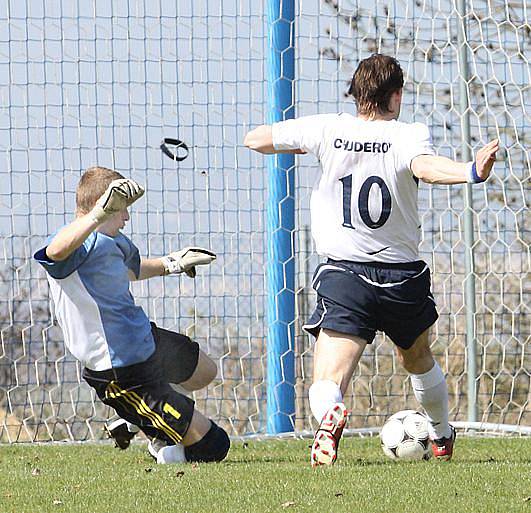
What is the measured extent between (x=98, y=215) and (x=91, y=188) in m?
0.51

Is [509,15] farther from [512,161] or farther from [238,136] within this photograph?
[238,136]

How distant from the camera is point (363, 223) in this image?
4766 millimetres

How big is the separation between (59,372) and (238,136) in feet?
5.51

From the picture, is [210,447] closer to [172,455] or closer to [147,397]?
[172,455]

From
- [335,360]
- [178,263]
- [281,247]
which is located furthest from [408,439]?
[281,247]

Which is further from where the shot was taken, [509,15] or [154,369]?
[509,15]

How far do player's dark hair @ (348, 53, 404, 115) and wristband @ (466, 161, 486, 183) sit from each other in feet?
1.93

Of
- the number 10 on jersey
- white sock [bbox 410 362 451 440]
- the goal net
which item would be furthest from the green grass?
the goal net

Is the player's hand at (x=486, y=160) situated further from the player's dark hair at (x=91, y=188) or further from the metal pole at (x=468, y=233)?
the metal pole at (x=468, y=233)

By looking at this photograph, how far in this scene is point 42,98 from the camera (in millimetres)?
6941

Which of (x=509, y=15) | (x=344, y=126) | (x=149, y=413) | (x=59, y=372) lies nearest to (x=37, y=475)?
(x=149, y=413)

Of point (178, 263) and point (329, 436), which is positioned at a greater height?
point (178, 263)

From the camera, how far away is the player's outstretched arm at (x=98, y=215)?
4.61m

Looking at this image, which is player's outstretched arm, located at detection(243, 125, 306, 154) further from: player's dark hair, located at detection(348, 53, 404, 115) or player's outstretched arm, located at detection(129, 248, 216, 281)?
player's outstretched arm, located at detection(129, 248, 216, 281)
